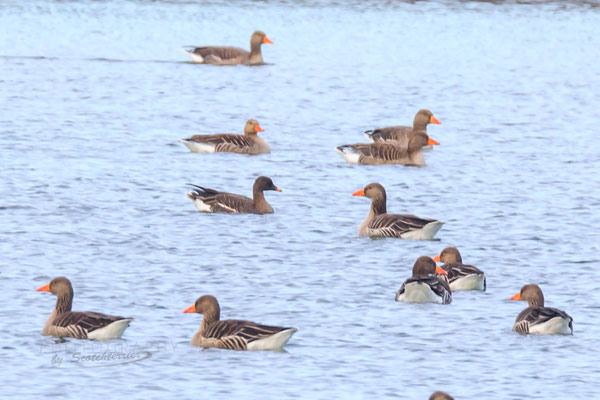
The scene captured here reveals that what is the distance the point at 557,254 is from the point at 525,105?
75.3 ft

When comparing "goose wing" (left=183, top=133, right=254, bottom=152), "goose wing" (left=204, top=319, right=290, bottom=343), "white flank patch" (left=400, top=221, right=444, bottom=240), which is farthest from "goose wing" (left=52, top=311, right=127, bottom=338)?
"goose wing" (left=183, top=133, right=254, bottom=152)

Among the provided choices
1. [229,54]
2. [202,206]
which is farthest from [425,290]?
[229,54]

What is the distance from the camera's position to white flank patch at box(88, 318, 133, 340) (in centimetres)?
1623

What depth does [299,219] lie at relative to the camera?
82.8ft

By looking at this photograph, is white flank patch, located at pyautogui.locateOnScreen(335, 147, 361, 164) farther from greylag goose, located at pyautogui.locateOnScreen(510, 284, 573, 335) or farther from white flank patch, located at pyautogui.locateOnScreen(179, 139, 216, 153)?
greylag goose, located at pyautogui.locateOnScreen(510, 284, 573, 335)

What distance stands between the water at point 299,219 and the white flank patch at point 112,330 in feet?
0.70

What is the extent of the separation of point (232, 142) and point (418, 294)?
15.0m

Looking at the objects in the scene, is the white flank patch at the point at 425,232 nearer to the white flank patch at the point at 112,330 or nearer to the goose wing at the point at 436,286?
the goose wing at the point at 436,286

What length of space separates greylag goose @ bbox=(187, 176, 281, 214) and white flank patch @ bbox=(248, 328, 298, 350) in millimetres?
9253

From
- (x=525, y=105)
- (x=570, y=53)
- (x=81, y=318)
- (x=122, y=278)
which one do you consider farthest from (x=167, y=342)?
(x=570, y=53)

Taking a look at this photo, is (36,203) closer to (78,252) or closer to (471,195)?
(78,252)

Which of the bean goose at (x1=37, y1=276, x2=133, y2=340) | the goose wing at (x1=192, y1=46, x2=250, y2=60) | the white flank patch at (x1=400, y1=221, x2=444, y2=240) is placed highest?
the goose wing at (x1=192, y1=46, x2=250, y2=60)

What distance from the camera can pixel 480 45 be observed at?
66.5 meters

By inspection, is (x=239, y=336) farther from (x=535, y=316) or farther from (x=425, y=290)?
(x=535, y=316)
